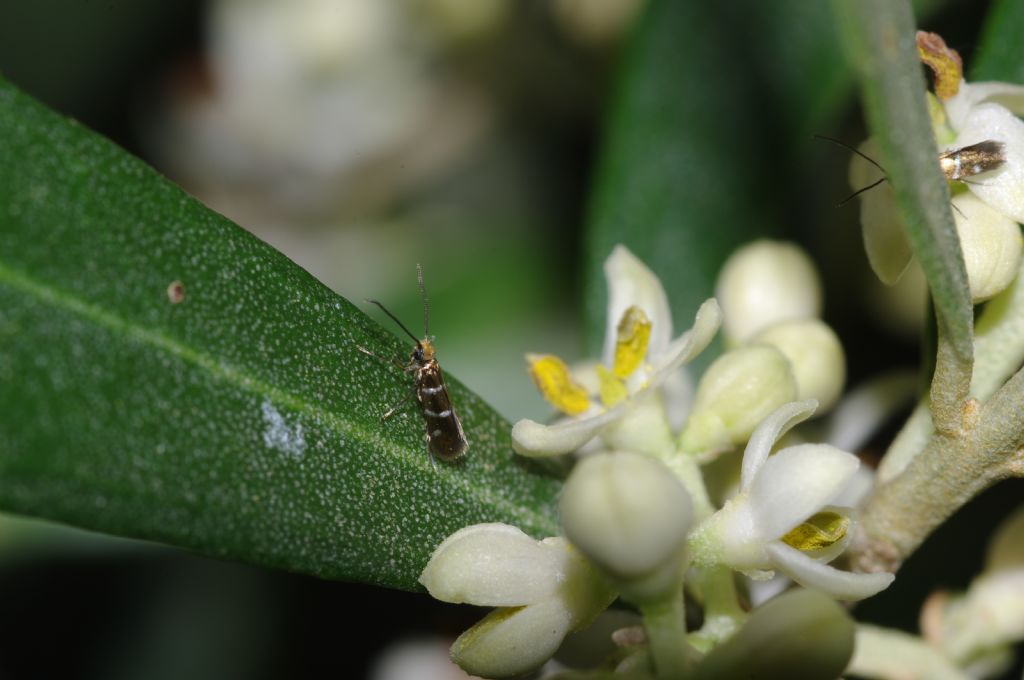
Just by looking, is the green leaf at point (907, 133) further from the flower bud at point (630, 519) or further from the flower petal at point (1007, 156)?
the flower bud at point (630, 519)

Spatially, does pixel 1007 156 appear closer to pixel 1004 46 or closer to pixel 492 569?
pixel 1004 46

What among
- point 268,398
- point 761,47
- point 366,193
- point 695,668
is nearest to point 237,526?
point 268,398

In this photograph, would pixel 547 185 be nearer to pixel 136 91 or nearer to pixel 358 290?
pixel 358 290

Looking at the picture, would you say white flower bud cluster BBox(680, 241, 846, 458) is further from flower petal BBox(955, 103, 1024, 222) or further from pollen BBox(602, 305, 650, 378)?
flower petal BBox(955, 103, 1024, 222)

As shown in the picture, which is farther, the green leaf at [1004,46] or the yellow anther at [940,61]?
the green leaf at [1004,46]

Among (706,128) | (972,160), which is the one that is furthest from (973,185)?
(706,128)

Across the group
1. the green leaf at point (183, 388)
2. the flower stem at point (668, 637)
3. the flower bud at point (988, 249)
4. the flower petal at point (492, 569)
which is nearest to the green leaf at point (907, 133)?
the flower bud at point (988, 249)
